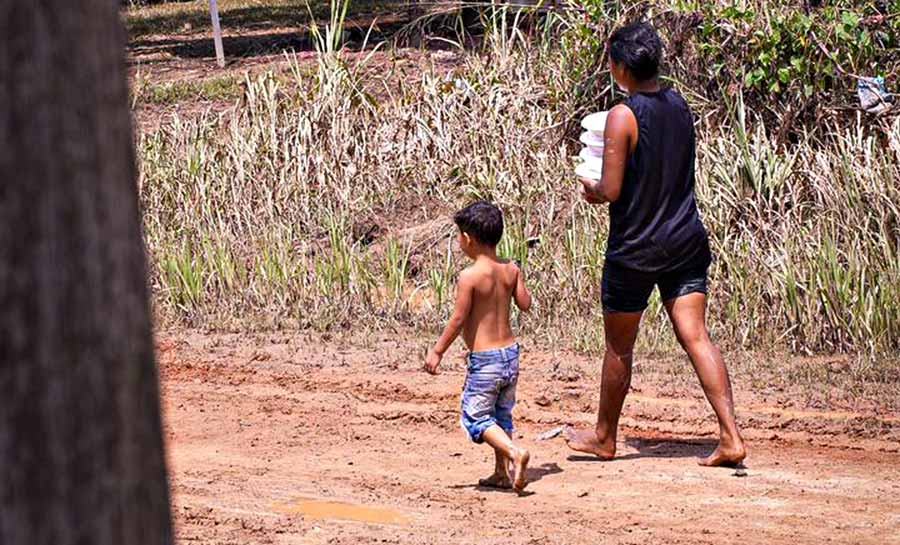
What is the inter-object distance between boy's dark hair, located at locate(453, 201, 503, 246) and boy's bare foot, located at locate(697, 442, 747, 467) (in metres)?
1.34

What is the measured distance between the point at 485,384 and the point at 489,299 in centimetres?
35

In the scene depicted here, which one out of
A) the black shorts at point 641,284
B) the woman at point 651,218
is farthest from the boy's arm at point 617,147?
the black shorts at point 641,284

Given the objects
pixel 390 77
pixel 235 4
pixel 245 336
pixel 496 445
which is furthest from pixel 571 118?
pixel 235 4

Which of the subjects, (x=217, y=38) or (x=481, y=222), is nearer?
(x=481, y=222)

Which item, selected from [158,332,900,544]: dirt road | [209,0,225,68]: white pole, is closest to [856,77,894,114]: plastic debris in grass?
[158,332,900,544]: dirt road

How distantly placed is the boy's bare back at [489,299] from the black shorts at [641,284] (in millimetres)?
438

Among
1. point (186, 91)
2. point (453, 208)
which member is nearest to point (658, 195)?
point (453, 208)

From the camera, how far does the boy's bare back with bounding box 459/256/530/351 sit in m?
5.90

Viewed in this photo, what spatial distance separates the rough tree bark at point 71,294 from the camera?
1733mm

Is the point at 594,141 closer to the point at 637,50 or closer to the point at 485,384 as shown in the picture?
the point at 637,50

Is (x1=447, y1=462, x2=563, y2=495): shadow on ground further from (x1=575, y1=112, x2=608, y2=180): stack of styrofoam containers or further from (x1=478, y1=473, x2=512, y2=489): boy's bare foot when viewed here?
(x1=575, y1=112, x2=608, y2=180): stack of styrofoam containers

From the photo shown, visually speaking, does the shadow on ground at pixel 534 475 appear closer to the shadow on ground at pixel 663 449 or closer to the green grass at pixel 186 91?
the shadow on ground at pixel 663 449

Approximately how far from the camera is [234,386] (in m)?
8.22

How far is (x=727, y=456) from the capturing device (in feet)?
20.2
